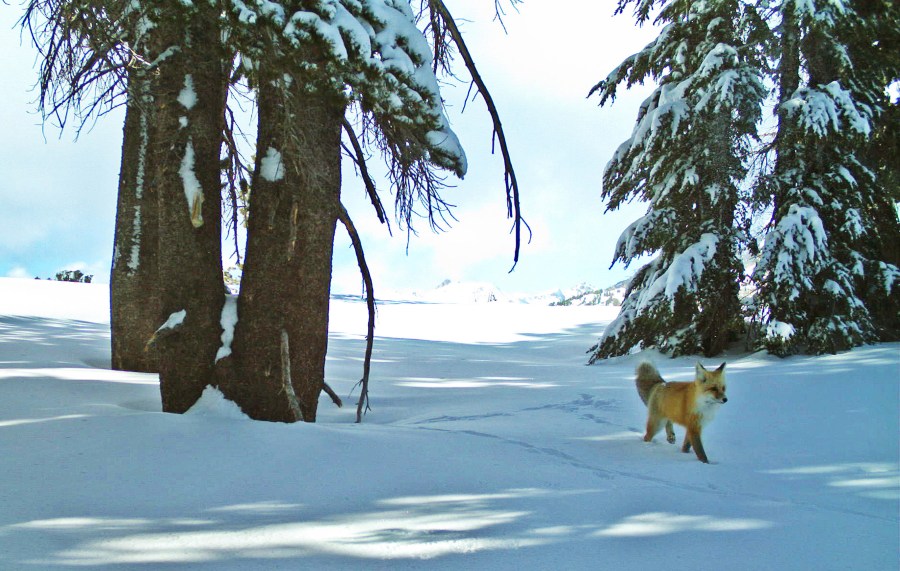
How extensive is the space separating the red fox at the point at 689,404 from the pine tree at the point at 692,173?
18.1 feet

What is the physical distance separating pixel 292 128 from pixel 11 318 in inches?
384

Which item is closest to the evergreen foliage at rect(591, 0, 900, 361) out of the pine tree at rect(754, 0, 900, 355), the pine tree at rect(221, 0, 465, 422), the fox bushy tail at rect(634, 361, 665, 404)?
the pine tree at rect(754, 0, 900, 355)

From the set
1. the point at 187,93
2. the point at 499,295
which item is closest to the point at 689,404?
the point at 187,93

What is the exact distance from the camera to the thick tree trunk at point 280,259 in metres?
4.46

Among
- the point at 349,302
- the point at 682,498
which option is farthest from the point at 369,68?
the point at 349,302

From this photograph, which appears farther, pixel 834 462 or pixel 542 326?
pixel 542 326

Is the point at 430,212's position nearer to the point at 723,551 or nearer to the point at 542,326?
the point at 723,551

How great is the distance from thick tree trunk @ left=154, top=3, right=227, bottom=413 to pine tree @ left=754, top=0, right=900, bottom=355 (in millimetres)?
8227

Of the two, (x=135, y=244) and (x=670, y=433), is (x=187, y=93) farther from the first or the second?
(x=670, y=433)

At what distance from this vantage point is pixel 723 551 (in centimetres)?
258

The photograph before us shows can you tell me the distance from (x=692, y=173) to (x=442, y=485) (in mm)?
8700

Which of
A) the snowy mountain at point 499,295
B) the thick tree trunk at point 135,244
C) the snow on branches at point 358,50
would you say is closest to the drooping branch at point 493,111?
the snow on branches at point 358,50

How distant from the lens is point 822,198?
9.92 m

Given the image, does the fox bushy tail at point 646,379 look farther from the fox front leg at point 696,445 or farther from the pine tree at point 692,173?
the pine tree at point 692,173
